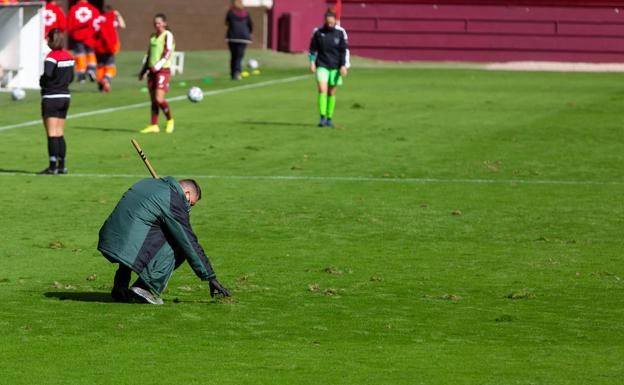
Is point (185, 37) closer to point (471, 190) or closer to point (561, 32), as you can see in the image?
point (561, 32)

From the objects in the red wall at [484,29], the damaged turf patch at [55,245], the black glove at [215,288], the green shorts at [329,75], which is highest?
the black glove at [215,288]

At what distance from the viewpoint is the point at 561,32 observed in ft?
176

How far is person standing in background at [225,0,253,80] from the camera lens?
131 ft

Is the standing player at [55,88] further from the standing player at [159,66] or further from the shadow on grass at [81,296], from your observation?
the shadow on grass at [81,296]

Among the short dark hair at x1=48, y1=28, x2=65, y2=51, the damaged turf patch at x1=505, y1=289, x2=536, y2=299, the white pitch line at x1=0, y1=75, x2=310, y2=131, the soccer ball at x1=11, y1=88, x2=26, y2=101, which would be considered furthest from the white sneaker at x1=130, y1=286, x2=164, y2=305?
the soccer ball at x1=11, y1=88, x2=26, y2=101

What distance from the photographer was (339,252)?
13875 mm

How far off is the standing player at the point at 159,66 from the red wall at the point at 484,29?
28.7 m

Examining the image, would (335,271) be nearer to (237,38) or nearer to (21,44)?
(21,44)

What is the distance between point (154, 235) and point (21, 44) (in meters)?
24.6

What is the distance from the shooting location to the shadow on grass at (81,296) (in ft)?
37.0

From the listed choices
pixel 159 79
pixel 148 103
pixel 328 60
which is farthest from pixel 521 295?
pixel 148 103

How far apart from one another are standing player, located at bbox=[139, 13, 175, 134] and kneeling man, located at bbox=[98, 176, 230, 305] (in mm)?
13826

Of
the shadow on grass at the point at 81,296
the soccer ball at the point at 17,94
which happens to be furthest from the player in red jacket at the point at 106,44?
the shadow on grass at the point at 81,296

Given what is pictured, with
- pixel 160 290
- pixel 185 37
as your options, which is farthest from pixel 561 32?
pixel 160 290
